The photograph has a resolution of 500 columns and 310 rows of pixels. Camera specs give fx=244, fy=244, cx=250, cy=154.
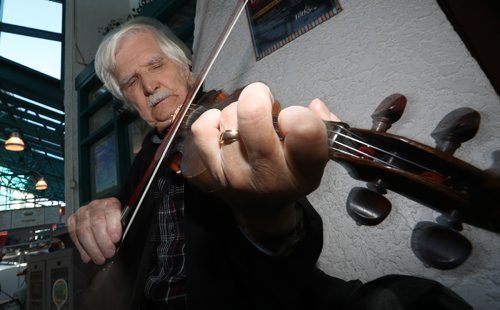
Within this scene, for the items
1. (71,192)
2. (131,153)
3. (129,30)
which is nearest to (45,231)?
(71,192)

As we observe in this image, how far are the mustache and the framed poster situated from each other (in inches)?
15.4

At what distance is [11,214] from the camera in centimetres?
335

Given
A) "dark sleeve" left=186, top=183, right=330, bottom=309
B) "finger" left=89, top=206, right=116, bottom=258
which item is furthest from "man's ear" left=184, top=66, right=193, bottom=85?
"finger" left=89, top=206, right=116, bottom=258

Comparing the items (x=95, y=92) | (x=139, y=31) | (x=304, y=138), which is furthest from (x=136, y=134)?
(x=304, y=138)

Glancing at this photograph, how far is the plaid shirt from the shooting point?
709 mm

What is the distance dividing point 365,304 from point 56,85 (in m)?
5.71

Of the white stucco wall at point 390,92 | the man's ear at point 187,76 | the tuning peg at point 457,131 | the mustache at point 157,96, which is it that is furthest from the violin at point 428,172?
the man's ear at point 187,76

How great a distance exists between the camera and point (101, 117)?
2.45 m

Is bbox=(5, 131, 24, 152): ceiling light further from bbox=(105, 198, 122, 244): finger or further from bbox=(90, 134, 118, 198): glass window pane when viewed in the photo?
bbox=(105, 198, 122, 244): finger

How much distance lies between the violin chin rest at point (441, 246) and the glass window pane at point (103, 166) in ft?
7.03

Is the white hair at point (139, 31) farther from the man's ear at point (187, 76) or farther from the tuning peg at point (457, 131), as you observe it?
the tuning peg at point (457, 131)

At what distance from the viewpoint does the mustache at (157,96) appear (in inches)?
37.7

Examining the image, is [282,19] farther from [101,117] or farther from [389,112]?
[101,117]

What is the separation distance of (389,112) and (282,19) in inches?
23.6
